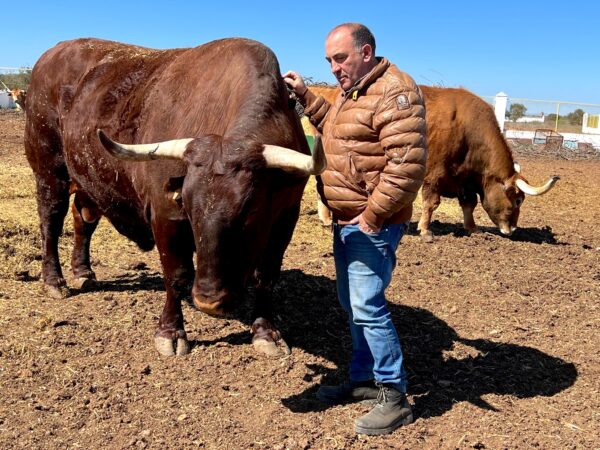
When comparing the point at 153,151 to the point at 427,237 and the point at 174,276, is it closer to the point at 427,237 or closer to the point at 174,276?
the point at 174,276

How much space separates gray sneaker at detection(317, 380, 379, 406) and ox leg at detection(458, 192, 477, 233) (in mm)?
5792

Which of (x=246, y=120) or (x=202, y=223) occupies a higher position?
(x=246, y=120)

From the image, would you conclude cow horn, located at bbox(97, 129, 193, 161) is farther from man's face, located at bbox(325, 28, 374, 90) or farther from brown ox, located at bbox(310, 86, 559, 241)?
brown ox, located at bbox(310, 86, 559, 241)

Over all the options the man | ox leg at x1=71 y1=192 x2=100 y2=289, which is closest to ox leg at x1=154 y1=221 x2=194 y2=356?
the man

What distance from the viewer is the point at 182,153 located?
11.3 ft

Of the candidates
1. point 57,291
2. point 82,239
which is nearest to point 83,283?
point 57,291

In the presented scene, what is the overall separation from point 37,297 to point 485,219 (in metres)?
7.65

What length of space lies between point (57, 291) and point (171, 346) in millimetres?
1749

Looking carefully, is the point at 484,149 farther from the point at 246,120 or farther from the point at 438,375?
the point at 246,120

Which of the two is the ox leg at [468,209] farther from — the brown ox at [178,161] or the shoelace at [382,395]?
the shoelace at [382,395]

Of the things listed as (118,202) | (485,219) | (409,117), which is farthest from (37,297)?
(485,219)

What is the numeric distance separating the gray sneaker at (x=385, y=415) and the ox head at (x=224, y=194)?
3.31 ft

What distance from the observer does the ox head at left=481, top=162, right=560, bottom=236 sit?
9086 millimetres

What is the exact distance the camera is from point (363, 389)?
3865mm
